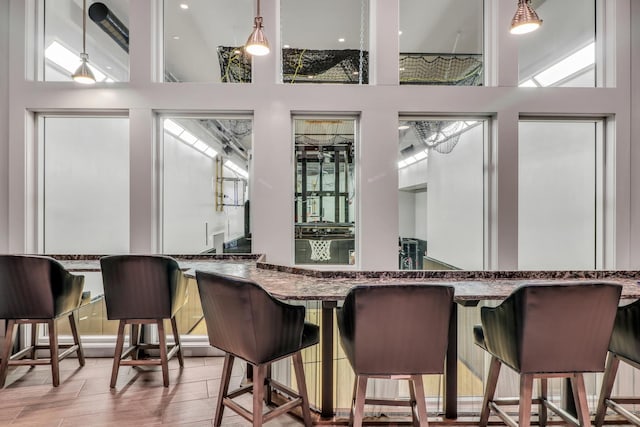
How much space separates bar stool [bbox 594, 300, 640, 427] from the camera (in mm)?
1785

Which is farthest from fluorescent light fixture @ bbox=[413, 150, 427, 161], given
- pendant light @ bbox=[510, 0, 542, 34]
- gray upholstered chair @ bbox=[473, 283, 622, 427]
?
gray upholstered chair @ bbox=[473, 283, 622, 427]

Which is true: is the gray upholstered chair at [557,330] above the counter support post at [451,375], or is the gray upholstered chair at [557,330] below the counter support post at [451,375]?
above

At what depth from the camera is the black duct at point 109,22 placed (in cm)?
328

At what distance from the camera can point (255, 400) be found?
5.80 feet

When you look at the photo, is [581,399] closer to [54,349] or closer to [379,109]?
[379,109]

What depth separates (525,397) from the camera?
1642 mm

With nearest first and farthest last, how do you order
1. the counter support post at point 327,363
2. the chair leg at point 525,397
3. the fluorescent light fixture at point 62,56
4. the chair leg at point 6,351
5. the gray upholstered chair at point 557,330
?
the gray upholstered chair at point 557,330 < the chair leg at point 525,397 < the counter support post at point 327,363 < the chair leg at point 6,351 < the fluorescent light fixture at point 62,56

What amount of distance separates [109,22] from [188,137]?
130cm

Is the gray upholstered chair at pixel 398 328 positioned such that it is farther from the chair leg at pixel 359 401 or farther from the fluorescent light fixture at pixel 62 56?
the fluorescent light fixture at pixel 62 56

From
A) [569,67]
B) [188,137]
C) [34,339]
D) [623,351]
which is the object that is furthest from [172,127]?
[569,67]

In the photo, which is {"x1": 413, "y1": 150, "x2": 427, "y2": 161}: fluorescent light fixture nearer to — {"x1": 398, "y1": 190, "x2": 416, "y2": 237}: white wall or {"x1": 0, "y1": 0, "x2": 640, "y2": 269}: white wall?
{"x1": 398, "y1": 190, "x2": 416, "y2": 237}: white wall

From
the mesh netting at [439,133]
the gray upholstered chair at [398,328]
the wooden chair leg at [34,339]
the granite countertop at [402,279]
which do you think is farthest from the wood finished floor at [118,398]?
the mesh netting at [439,133]

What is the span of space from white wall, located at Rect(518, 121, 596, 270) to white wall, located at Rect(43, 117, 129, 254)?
4.04 m

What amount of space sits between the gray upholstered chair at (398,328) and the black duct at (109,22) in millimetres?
3393
